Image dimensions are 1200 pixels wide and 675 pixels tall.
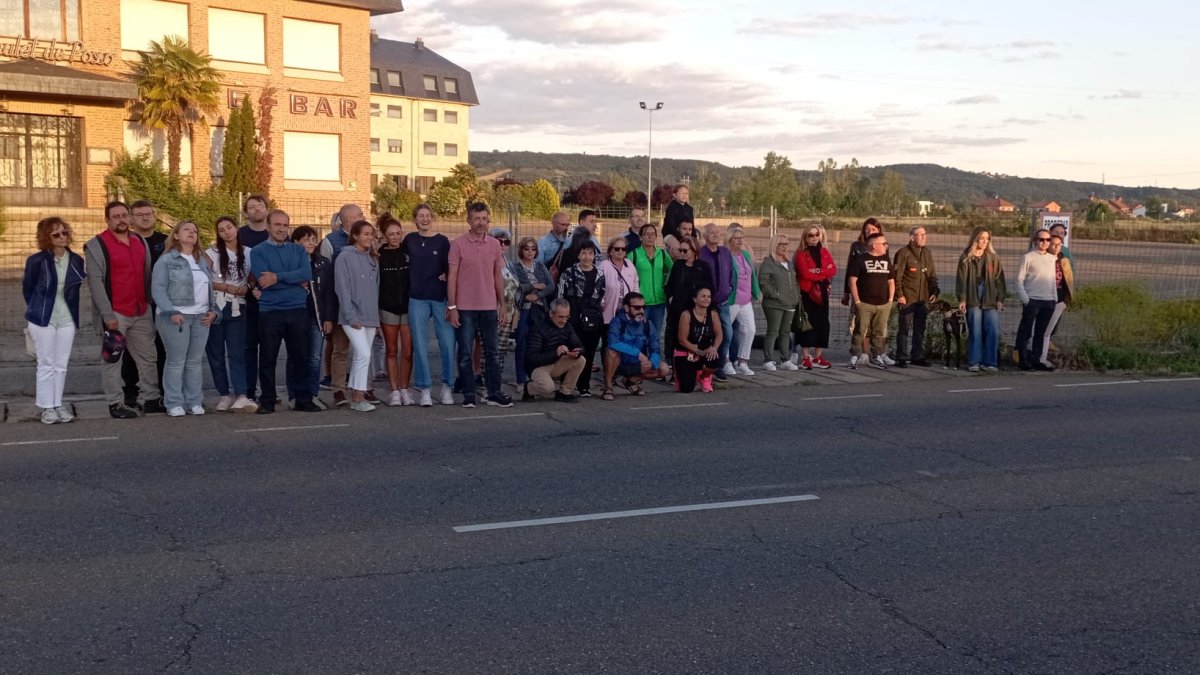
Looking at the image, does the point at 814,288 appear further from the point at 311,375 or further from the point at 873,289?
the point at 311,375

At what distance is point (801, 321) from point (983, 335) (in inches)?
101

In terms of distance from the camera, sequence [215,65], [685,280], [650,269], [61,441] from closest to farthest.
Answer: [61,441] < [685,280] < [650,269] < [215,65]

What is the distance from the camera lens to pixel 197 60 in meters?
32.2

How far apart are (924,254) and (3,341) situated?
479 inches

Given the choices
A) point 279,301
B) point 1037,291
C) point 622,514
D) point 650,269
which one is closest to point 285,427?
point 279,301

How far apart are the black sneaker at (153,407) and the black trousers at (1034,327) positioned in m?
11.1

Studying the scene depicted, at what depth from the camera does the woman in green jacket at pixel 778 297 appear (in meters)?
14.7

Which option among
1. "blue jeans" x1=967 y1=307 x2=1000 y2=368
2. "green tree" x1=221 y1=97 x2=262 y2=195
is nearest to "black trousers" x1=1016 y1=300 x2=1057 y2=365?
"blue jeans" x1=967 y1=307 x2=1000 y2=368

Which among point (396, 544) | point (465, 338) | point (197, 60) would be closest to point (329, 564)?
point (396, 544)

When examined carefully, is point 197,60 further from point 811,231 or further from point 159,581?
point 159,581

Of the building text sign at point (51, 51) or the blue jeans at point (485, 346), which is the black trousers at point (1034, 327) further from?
the building text sign at point (51, 51)

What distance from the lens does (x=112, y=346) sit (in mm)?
10609

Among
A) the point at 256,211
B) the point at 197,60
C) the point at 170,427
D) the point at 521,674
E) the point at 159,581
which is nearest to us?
the point at 521,674

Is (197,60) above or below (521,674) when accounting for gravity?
above
